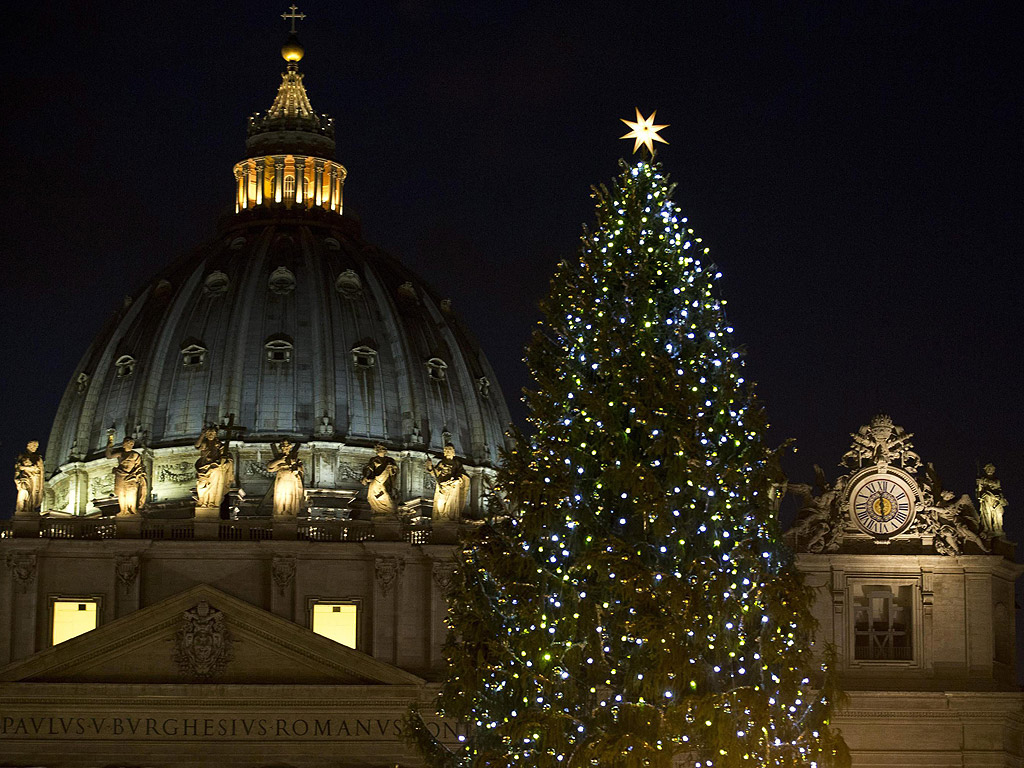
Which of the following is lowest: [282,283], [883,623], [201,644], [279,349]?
[201,644]

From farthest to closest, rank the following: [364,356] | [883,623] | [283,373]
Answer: [364,356] → [283,373] → [883,623]

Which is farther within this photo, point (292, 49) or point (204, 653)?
point (292, 49)

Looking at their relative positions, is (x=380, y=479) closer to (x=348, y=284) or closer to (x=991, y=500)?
(x=991, y=500)

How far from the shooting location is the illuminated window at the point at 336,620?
63.8 metres

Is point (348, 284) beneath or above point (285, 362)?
above

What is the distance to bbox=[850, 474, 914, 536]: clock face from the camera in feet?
198

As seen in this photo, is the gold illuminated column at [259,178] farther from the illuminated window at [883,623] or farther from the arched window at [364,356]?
the illuminated window at [883,623]

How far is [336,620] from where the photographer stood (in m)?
64.0

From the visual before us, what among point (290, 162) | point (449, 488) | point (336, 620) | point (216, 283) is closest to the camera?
point (449, 488)

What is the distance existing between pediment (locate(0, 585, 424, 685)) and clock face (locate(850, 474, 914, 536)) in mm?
11899

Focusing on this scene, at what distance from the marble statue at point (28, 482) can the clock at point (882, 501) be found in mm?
21433

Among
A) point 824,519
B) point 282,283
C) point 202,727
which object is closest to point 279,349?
point 282,283

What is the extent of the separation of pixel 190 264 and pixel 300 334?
686 centimetres

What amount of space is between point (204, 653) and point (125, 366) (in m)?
29.8
